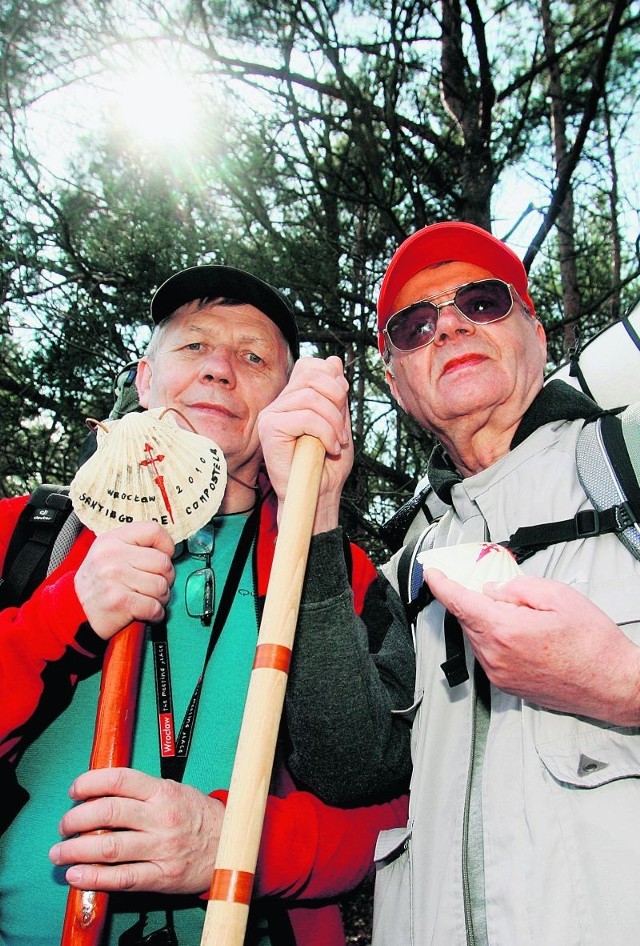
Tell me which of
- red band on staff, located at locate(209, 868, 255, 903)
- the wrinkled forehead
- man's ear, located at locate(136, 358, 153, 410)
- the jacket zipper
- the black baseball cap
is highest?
the wrinkled forehead

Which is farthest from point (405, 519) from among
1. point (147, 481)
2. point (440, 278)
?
point (147, 481)

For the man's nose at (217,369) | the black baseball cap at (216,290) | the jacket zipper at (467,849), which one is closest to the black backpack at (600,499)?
the jacket zipper at (467,849)

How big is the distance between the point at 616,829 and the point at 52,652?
1273 mm

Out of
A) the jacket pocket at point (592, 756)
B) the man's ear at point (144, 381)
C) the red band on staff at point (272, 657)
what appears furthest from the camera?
the man's ear at point (144, 381)

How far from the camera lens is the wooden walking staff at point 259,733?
38.4 inches

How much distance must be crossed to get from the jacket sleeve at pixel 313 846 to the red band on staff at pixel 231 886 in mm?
594

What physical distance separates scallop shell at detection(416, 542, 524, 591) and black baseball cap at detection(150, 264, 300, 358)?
133cm

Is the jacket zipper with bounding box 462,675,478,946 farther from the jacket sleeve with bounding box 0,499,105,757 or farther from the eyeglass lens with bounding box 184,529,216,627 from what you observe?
the jacket sleeve with bounding box 0,499,105,757

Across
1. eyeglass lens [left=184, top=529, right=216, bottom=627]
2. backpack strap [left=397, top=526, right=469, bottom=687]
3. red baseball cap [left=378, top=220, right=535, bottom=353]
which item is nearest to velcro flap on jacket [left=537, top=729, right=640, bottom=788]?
backpack strap [left=397, top=526, right=469, bottom=687]

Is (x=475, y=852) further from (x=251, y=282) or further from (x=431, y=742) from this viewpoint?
(x=251, y=282)

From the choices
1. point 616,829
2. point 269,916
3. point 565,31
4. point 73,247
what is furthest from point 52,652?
point 565,31

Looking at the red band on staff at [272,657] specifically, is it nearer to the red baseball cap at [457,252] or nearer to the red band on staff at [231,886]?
the red band on staff at [231,886]

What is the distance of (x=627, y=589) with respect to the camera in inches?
56.1

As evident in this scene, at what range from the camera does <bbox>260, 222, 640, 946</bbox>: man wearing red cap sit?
1.22 m
